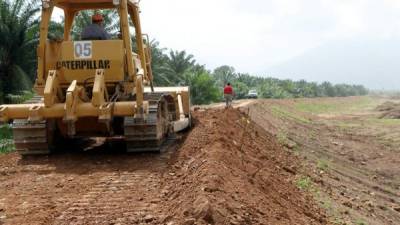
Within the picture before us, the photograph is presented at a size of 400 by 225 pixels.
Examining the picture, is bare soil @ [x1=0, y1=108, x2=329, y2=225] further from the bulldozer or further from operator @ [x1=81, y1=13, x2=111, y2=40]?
operator @ [x1=81, y1=13, x2=111, y2=40]

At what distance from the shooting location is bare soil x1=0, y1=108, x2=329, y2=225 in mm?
6332

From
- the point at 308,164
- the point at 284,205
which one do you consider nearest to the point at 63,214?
the point at 284,205

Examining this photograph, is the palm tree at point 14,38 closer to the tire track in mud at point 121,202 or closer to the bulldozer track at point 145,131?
the bulldozer track at point 145,131

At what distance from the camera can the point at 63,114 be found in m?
10.0

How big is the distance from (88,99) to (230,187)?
4216 mm

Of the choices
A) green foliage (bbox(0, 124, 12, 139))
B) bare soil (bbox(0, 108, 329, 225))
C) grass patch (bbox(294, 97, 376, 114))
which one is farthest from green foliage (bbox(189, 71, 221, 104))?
bare soil (bbox(0, 108, 329, 225))

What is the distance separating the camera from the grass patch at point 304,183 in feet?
35.8

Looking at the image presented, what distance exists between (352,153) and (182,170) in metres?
13.0

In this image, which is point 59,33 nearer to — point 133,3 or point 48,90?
point 133,3

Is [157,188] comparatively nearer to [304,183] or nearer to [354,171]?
[304,183]

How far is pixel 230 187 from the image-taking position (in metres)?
7.43

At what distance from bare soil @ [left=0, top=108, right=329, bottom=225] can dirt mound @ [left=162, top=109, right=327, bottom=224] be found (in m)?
0.02

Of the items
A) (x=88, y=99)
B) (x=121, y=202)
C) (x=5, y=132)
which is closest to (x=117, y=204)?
(x=121, y=202)

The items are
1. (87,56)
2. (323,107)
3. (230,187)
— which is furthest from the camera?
(323,107)
